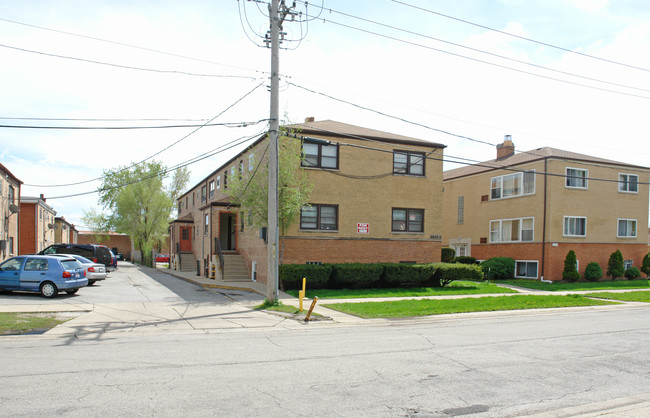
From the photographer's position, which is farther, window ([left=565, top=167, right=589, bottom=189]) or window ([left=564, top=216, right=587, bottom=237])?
window ([left=565, top=167, right=589, bottom=189])

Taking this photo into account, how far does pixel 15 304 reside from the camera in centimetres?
1456

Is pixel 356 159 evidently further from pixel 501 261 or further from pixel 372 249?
pixel 501 261

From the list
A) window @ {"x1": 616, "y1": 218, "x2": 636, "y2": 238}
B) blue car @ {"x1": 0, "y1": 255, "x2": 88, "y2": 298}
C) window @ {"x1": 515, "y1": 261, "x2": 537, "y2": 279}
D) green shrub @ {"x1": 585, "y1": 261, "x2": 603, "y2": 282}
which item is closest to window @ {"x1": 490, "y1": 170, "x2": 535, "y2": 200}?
window @ {"x1": 515, "y1": 261, "x2": 537, "y2": 279}

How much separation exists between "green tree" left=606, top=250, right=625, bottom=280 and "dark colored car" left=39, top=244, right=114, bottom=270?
3199 cm

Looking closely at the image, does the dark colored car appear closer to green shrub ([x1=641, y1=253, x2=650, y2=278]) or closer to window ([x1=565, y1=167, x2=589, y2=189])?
window ([x1=565, y1=167, x2=589, y2=189])

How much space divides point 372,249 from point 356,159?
14.7 feet

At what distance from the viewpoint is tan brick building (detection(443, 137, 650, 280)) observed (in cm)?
2850

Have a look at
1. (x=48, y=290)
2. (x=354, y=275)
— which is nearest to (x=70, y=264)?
(x=48, y=290)

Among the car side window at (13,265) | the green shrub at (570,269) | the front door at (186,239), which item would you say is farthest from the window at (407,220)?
the front door at (186,239)

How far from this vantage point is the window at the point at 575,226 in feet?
94.7

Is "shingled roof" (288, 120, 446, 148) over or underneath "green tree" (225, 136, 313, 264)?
over

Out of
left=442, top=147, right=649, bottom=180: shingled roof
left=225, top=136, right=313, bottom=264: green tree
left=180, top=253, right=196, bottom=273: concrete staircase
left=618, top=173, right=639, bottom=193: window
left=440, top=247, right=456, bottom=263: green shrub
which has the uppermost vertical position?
left=442, top=147, right=649, bottom=180: shingled roof

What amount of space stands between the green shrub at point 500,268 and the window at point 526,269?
75cm

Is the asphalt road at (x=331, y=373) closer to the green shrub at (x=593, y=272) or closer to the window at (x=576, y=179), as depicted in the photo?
the green shrub at (x=593, y=272)
